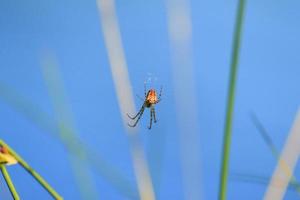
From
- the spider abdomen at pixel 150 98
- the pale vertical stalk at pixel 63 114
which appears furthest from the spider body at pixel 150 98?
the pale vertical stalk at pixel 63 114

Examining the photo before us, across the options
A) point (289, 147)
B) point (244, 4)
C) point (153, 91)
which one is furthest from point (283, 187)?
point (153, 91)

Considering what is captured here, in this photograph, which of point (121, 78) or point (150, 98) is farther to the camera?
point (150, 98)

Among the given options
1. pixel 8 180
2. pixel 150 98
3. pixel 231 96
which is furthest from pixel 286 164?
pixel 150 98

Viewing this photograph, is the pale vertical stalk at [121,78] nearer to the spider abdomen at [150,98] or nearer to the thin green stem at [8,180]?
the thin green stem at [8,180]

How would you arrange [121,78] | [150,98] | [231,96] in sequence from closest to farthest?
[231,96]
[121,78]
[150,98]

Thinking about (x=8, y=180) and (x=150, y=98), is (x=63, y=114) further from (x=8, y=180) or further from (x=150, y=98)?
(x=150, y=98)

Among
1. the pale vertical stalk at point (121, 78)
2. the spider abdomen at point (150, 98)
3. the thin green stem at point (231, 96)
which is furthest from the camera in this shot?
the spider abdomen at point (150, 98)

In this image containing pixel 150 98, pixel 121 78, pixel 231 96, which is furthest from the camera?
pixel 150 98
